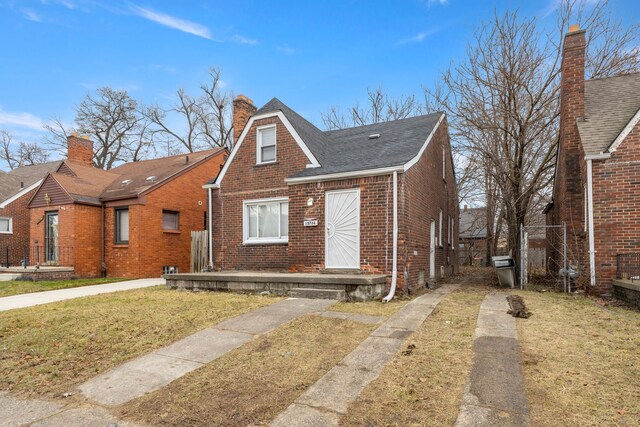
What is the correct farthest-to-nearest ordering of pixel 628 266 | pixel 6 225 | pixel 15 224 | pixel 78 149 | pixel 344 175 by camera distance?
pixel 78 149 → pixel 15 224 → pixel 6 225 → pixel 344 175 → pixel 628 266

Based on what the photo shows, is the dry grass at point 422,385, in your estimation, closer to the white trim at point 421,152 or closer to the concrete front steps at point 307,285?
the concrete front steps at point 307,285

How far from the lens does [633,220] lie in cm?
868

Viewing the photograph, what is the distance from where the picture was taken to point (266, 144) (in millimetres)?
12133

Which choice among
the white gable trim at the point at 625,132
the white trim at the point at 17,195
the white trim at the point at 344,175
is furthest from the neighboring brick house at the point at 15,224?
the white gable trim at the point at 625,132

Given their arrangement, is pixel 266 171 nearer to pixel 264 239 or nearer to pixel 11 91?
pixel 264 239

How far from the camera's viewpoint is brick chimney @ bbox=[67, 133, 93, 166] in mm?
20516

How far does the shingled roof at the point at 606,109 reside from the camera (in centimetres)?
930

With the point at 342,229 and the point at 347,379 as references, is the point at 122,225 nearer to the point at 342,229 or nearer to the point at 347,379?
the point at 342,229

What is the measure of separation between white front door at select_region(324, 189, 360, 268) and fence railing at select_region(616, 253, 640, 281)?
20.6 ft

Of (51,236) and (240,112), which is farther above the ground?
(240,112)

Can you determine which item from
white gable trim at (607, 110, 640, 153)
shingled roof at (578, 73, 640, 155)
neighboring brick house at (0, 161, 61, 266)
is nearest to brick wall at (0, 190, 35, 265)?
neighboring brick house at (0, 161, 61, 266)

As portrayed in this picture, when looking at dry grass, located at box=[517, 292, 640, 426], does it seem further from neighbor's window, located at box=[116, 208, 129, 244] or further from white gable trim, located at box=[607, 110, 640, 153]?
neighbor's window, located at box=[116, 208, 129, 244]

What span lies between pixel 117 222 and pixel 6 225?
8.89m

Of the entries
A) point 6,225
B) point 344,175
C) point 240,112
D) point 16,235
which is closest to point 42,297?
point 344,175
